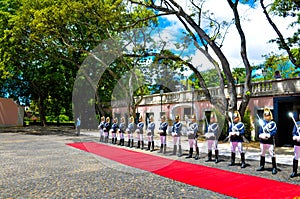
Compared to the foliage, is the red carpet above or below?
below

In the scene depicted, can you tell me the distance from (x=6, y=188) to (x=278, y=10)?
50.1 ft

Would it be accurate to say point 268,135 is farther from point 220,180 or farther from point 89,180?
point 89,180

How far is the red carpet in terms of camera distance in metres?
6.31

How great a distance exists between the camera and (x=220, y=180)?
761cm

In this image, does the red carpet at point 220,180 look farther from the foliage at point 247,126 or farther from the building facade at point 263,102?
the foliage at point 247,126

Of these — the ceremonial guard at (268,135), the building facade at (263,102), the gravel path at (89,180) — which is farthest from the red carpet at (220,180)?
the building facade at (263,102)

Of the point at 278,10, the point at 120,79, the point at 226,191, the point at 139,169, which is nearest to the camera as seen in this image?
the point at 226,191

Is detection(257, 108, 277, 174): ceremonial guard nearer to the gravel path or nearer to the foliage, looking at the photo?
the gravel path

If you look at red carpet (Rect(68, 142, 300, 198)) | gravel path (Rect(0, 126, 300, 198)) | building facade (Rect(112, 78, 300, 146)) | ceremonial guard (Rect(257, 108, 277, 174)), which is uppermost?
building facade (Rect(112, 78, 300, 146))

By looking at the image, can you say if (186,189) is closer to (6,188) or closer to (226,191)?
(226,191)

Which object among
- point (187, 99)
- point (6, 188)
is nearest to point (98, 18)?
point (187, 99)

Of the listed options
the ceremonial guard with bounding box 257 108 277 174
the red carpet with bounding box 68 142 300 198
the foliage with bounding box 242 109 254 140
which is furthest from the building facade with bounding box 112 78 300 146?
the red carpet with bounding box 68 142 300 198

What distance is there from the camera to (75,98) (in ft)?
120

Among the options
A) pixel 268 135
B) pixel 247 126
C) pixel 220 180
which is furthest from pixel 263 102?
pixel 220 180
